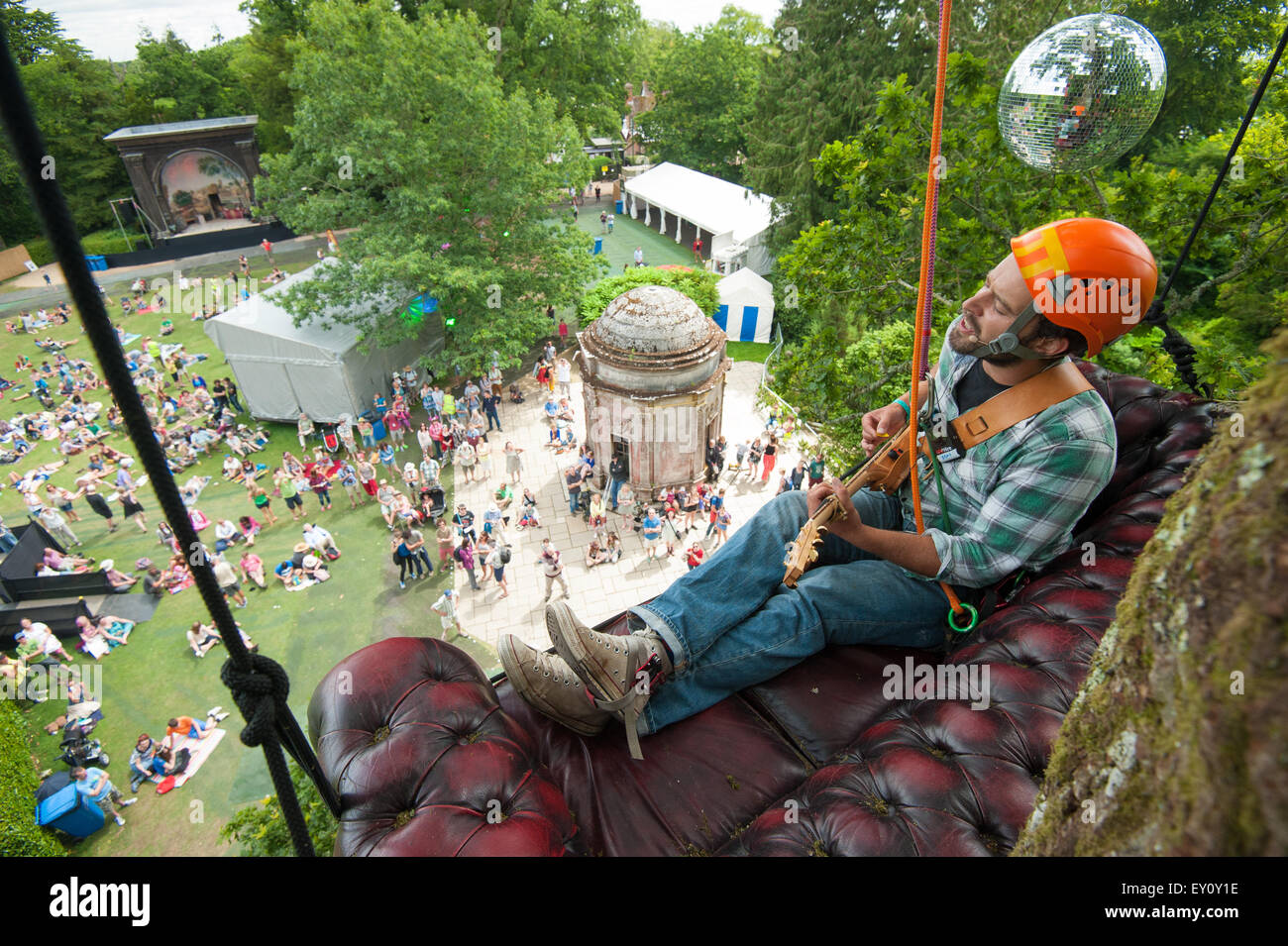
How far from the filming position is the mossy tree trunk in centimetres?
67

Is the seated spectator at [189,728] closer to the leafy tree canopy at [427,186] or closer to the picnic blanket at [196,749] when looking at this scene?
the picnic blanket at [196,749]

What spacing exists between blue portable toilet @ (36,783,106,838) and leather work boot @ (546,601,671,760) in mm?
11150

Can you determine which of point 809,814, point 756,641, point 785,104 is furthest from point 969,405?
point 785,104

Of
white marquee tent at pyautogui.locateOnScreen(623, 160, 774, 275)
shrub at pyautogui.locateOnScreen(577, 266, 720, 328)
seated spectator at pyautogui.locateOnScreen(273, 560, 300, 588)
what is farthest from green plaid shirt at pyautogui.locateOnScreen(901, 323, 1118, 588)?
white marquee tent at pyautogui.locateOnScreen(623, 160, 774, 275)

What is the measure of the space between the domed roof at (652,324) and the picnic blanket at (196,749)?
1047cm

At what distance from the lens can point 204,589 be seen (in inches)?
63.2

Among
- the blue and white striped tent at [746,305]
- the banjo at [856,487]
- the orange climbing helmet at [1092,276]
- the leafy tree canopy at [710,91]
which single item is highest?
the leafy tree canopy at [710,91]

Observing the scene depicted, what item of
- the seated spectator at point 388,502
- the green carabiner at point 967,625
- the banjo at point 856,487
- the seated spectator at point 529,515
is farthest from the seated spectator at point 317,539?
the green carabiner at point 967,625

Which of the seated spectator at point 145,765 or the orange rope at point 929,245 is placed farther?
the seated spectator at point 145,765

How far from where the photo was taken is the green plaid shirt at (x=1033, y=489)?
319 cm

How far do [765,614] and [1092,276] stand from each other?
7.18ft

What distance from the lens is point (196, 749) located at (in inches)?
433

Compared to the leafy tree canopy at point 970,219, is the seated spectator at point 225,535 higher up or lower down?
lower down

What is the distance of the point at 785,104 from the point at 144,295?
2936 cm
